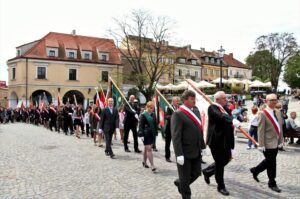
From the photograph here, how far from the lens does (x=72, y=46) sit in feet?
181

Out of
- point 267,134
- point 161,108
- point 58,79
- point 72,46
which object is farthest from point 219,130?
point 72,46

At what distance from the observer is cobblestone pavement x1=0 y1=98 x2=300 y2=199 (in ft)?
22.8

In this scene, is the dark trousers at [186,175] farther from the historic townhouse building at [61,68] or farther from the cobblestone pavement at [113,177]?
the historic townhouse building at [61,68]

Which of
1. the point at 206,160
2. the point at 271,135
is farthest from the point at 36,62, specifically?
the point at 271,135

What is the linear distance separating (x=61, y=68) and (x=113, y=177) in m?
46.5

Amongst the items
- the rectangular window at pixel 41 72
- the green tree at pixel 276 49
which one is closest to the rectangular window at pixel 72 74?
the rectangular window at pixel 41 72

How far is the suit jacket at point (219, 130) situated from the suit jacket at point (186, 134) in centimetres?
97

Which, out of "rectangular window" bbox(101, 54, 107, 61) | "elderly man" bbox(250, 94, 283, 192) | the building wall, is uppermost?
"rectangular window" bbox(101, 54, 107, 61)

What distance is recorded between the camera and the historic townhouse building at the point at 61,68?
5078cm

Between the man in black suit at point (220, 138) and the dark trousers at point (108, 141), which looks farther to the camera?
the dark trousers at point (108, 141)

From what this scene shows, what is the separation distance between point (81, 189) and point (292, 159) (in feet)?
21.5

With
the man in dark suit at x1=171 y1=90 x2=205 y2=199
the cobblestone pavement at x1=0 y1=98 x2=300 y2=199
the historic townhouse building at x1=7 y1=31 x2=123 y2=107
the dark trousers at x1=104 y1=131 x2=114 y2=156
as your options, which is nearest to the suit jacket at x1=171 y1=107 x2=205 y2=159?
the man in dark suit at x1=171 y1=90 x2=205 y2=199

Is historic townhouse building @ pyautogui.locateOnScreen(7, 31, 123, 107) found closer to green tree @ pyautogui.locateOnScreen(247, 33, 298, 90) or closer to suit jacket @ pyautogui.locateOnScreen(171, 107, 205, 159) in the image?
green tree @ pyautogui.locateOnScreen(247, 33, 298, 90)

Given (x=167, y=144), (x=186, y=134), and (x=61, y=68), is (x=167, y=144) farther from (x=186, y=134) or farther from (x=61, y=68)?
(x=61, y=68)
